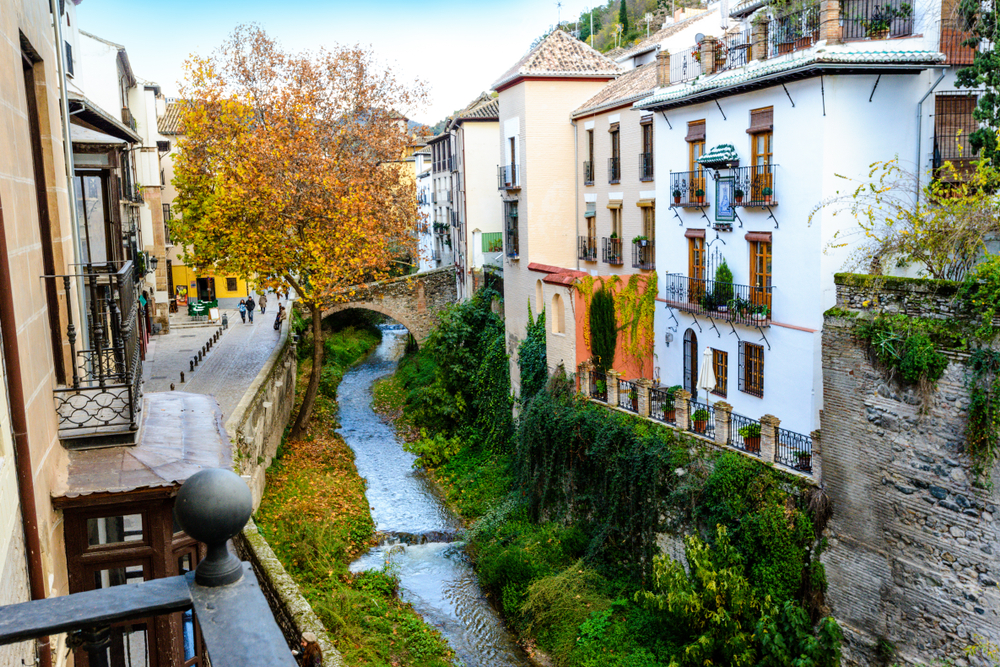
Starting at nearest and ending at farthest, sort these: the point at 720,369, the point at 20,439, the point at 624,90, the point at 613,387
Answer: the point at 20,439, the point at 720,369, the point at 613,387, the point at 624,90

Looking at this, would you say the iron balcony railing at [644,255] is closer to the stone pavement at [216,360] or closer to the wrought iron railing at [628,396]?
the wrought iron railing at [628,396]

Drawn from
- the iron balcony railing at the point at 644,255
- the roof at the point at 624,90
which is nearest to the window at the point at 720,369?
the iron balcony railing at the point at 644,255

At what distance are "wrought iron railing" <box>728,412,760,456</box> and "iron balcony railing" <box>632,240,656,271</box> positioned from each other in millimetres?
7417

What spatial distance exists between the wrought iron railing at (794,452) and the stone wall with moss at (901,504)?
0.87 meters

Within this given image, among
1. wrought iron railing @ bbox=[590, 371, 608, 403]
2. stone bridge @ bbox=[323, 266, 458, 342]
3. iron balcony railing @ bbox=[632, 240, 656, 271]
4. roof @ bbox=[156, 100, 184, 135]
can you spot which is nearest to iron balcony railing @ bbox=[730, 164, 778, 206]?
iron balcony railing @ bbox=[632, 240, 656, 271]

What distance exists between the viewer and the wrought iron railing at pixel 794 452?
584 inches

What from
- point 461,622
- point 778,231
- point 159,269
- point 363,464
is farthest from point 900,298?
point 159,269

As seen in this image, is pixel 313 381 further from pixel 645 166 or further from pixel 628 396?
pixel 645 166

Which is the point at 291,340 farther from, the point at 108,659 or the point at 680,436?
the point at 108,659

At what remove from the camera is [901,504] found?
1270 cm

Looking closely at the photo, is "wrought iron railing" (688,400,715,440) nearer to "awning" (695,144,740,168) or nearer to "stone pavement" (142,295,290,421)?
"awning" (695,144,740,168)

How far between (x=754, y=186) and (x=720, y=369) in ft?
15.0

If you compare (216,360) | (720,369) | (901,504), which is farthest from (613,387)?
(216,360)

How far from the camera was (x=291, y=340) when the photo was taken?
33719 mm
